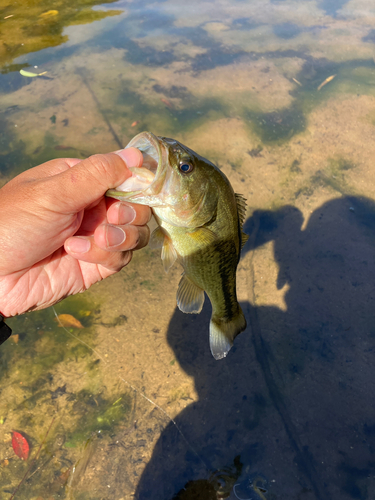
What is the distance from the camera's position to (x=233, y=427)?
2857mm

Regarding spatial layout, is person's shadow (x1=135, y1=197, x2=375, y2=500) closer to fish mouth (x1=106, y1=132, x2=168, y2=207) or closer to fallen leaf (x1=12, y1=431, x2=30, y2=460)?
fallen leaf (x1=12, y1=431, x2=30, y2=460)

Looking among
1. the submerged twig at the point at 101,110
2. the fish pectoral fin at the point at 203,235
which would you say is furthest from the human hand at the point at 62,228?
the submerged twig at the point at 101,110

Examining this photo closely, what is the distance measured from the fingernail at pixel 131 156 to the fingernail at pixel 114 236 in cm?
50

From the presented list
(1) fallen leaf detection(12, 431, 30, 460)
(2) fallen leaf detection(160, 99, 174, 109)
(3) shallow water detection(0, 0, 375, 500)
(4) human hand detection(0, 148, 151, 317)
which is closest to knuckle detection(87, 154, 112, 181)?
(4) human hand detection(0, 148, 151, 317)

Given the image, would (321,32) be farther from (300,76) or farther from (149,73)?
(149,73)

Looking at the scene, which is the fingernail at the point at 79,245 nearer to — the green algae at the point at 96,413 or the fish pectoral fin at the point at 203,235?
the fish pectoral fin at the point at 203,235

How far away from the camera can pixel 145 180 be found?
6.45ft

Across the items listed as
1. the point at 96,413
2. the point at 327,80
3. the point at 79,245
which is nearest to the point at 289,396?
the point at 96,413

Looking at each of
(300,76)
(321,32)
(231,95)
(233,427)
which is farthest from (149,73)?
(233,427)

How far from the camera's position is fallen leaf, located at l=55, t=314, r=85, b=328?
10.9ft

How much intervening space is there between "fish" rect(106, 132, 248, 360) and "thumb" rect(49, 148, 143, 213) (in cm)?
8

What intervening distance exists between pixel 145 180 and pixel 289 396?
7.82 ft

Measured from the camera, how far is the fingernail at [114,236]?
2.19 meters

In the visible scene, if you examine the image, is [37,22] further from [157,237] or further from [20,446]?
[20,446]
